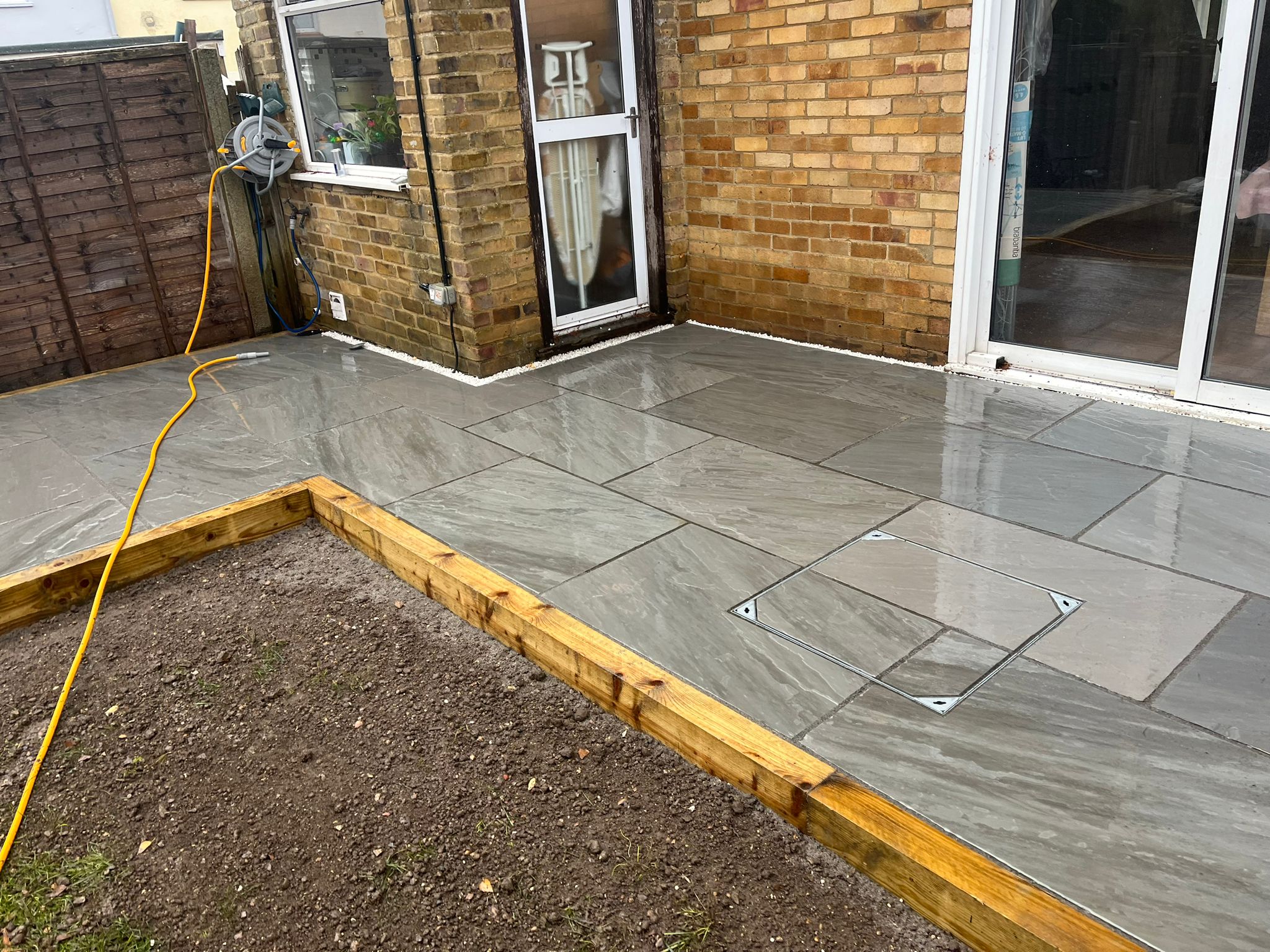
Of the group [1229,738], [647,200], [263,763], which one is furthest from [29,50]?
[1229,738]

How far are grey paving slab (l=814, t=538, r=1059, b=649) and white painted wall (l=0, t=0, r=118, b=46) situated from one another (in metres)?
20.6

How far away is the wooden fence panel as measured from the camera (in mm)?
4977

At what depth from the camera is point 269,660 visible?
283cm

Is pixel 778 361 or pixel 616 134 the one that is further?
pixel 616 134

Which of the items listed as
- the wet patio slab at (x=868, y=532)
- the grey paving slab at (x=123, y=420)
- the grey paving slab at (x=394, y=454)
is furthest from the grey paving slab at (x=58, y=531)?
the grey paving slab at (x=394, y=454)

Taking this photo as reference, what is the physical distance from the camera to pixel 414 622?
297 centimetres

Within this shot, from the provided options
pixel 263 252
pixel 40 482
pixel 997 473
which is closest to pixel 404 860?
pixel 997 473

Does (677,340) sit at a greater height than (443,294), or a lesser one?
lesser

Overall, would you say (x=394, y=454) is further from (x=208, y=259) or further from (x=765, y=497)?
(x=208, y=259)

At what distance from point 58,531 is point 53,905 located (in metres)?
1.82

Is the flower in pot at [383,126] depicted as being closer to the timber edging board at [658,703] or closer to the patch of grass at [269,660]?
the timber edging board at [658,703]

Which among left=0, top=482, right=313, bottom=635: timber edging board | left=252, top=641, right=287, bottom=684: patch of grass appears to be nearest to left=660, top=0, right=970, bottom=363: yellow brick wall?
left=0, top=482, right=313, bottom=635: timber edging board

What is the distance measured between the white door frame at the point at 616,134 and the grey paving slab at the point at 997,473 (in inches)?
79.5

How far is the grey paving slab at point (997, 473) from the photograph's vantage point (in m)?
3.12
